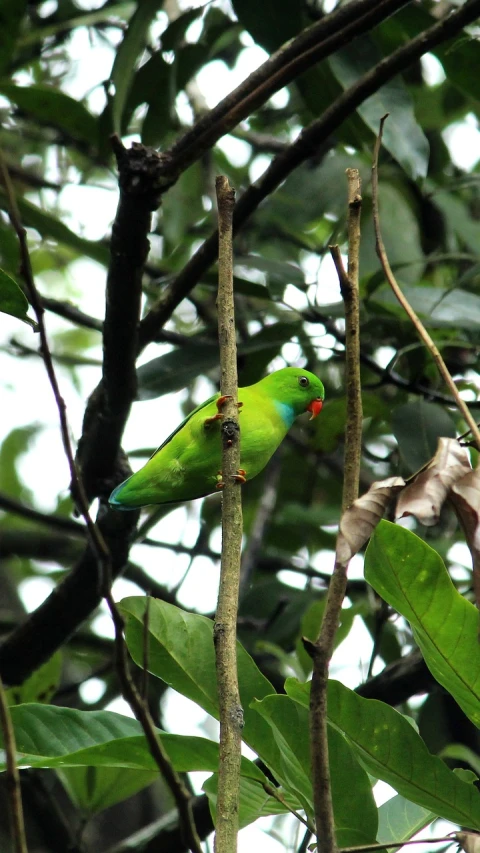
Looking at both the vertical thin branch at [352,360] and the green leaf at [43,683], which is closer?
the vertical thin branch at [352,360]

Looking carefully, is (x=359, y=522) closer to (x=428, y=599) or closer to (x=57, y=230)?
(x=428, y=599)

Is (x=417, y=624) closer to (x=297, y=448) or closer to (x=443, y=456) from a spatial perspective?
(x=443, y=456)

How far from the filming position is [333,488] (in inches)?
210

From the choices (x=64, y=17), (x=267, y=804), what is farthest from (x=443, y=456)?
(x=64, y=17)

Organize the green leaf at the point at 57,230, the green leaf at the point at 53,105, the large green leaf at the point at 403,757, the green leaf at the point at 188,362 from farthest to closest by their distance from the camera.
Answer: the green leaf at the point at 53,105 < the green leaf at the point at 57,230 < the green leaf at the point at 188,362 < the large green leaf at the point at 403,757

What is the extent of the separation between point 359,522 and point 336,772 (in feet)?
2.51

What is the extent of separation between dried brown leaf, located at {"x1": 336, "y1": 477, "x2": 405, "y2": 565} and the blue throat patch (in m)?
2.20

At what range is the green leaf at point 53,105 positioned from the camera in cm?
386

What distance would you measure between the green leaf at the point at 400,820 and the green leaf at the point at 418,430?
4.76 feet

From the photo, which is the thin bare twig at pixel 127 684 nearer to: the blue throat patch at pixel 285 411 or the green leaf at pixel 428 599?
the green leaf at pixel 428 599

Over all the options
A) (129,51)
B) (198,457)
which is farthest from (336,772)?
(129,51)

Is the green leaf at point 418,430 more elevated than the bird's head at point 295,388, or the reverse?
the bird's head at point 295,388

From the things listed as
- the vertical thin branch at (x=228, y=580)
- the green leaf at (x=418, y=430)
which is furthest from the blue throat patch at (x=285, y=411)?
the vertical thin branch at (x=228, y=580)

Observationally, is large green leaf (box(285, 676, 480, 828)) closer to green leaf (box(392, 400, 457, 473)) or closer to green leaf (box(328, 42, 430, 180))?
green leaf (box(392, 400, 457, 473))
